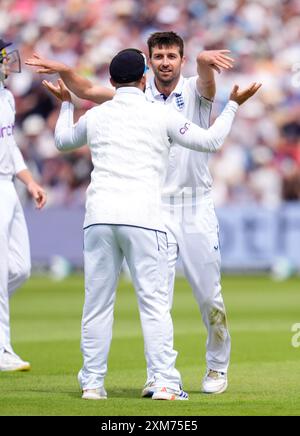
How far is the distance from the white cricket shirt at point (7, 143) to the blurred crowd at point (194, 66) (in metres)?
11.8

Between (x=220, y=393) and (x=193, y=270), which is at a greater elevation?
(x=193, y=270)

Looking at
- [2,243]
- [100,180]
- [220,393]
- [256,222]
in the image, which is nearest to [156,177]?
[100,180]

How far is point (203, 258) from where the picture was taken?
8.70 m

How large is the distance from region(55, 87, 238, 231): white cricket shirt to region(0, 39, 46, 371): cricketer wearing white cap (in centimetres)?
235

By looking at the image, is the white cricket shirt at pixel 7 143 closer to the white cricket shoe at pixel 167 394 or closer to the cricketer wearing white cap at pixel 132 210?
the cricketer wearing white cap at pixel 132 210

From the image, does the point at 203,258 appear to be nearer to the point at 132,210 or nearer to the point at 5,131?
the point at 132,210

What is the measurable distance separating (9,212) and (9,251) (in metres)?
0.37

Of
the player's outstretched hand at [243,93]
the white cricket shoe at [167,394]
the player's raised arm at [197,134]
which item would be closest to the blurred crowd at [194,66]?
the player's outstretched hand at [243,93]

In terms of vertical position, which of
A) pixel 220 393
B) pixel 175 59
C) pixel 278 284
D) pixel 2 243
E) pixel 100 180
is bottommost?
pixel 278 284

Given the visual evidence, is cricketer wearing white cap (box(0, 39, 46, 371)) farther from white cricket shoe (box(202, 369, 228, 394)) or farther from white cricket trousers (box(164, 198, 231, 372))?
white cricket shoe (box(202, 369, 228, 394))

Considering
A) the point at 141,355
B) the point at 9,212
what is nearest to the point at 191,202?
the point at 9,212

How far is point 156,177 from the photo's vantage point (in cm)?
796
